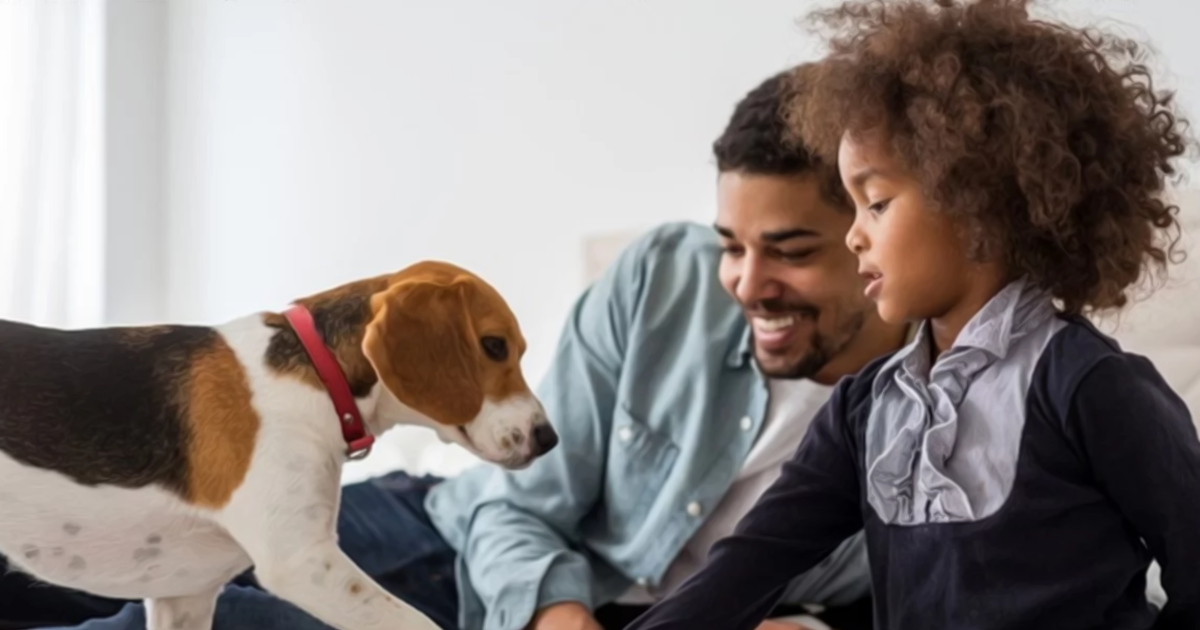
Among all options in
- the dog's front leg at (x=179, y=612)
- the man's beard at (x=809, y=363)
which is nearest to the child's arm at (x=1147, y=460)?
the man's beard at (x=809, y=363)

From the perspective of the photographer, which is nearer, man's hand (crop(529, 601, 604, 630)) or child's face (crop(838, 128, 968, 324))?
child's face (crop(838, 128, 968, 324))

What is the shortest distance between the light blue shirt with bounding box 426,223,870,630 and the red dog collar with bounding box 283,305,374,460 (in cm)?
48

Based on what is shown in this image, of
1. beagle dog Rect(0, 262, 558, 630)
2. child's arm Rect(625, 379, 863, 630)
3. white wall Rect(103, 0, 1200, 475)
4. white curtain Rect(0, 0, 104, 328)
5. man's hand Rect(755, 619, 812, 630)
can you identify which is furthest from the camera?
white wall Rect(103, 0, 1200, 475)

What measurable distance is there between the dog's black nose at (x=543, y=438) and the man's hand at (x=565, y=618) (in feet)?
1.36

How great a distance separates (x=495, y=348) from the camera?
0.74 m

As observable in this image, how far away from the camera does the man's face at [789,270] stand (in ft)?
3.91

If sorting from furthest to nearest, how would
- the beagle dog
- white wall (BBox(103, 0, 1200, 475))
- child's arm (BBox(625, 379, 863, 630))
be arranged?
1. white wall (BBox(103, 0, 1200, 475))
2. child's arm (BBox(625, 379, 863, 630))
3. the beagle dog

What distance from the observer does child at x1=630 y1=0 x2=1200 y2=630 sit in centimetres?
81

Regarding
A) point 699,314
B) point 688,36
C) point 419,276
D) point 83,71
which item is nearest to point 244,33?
point 83,71

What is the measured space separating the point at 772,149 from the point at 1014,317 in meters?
0.39

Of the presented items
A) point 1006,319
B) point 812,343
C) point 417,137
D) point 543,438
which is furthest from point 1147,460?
point 417,137

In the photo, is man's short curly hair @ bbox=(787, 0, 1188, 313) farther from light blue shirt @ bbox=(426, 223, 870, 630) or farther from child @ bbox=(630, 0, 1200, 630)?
light blue shirt @ bbox=(426, 223, 870, 630)

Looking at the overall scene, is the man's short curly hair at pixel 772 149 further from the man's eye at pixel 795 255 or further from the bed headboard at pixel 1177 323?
the bed headboard at pixel 1177 323

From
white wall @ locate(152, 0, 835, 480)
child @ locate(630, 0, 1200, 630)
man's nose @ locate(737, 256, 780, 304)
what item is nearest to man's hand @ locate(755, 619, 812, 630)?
child @ locate(630, 0, 1200, 630)
